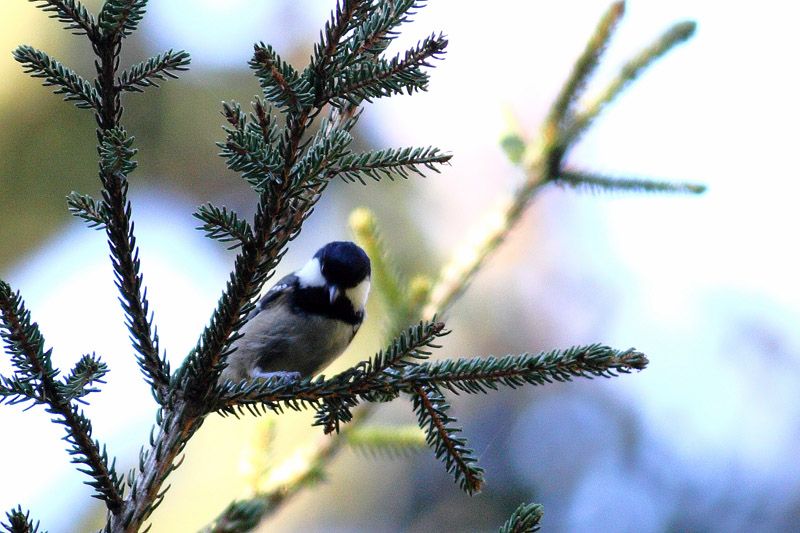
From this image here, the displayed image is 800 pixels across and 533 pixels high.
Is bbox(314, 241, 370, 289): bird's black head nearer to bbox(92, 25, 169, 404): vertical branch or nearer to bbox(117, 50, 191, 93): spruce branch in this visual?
bbox(92, 25, 169, 404): vertical branch

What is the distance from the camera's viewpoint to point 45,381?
1.03 metres

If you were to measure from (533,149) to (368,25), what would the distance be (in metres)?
1.11

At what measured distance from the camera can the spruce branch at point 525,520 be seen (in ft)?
3.15

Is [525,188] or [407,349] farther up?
[525,188]

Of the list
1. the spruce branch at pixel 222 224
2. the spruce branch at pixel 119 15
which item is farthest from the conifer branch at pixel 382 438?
the spruce branch at pixel 119 15

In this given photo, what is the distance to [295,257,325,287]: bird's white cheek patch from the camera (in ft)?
8.71

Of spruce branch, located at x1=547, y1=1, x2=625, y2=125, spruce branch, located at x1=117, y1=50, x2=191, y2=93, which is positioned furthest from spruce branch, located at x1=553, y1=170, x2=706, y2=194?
spruce branch, located at x1=117, y1=50, x2=191, y2=93

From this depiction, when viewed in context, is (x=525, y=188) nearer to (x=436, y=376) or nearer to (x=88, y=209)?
(x=436, y=376)

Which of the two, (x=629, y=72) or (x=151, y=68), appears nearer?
(x=151, y=68)

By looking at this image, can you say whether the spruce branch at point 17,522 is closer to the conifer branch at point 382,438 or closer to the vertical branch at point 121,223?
the vertical branch at point 121,223

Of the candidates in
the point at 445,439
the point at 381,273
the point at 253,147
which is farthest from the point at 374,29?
the point at 381,273

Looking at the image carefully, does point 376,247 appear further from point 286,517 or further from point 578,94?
point 286,517

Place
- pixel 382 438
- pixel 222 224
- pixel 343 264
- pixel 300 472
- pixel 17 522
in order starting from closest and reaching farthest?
pixel 17 522, pixel 222 224, pixel 300 472, pixel 382 438, pixel 343 264

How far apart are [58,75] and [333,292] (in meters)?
1.57
